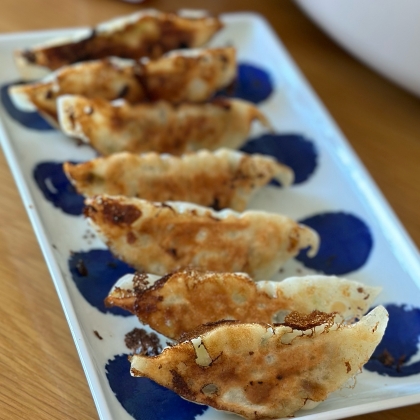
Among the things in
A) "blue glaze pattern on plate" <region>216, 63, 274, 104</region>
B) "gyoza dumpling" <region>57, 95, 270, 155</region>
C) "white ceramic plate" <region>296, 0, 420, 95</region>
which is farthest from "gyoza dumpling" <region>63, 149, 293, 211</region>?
"white ceramic plate" <region>296, 0, 420, 95</region>

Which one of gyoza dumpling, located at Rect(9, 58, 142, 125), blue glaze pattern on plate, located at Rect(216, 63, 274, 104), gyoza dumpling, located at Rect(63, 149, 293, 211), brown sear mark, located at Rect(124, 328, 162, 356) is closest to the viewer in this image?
brown sear mark, located at Rect(124, 328, 162, 356)

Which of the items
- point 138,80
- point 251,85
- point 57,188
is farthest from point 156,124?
point 251,85

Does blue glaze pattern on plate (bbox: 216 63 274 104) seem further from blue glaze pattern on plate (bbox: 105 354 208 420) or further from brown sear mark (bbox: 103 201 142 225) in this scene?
blue glaze pattern on plate (bbox: 105 354 208 420)

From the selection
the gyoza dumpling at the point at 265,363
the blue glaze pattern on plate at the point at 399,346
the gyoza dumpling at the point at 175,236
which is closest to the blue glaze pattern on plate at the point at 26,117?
the gyoza dumpling at the point at 175,236

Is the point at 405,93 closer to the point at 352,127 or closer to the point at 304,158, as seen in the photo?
the point at 352,127

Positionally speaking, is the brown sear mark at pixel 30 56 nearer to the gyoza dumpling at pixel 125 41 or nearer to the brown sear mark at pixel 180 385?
the gyoza dumpling at pixel 125 41

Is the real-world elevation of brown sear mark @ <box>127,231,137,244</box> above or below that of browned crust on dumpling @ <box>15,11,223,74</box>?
below
